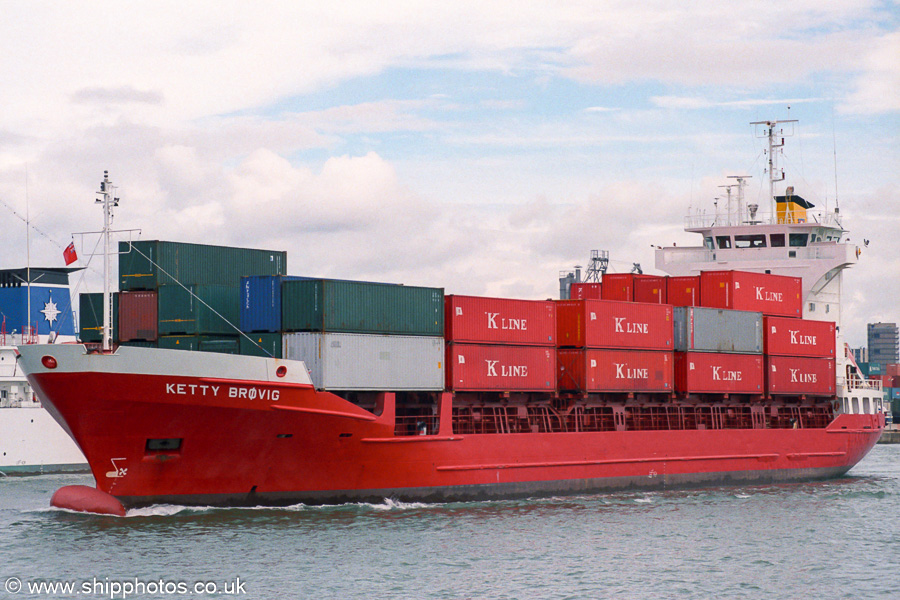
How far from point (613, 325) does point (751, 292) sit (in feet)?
26.5

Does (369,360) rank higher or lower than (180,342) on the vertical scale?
lower

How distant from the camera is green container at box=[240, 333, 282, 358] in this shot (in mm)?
27945

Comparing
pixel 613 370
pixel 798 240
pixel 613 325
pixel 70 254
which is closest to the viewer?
pixel 70 254

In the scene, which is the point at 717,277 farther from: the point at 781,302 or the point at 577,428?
the point at 577,428

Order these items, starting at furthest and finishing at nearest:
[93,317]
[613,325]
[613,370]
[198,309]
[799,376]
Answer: [799,376] < [613,325] < [613,370] < [93,317] < [198,309]

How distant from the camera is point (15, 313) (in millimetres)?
46438

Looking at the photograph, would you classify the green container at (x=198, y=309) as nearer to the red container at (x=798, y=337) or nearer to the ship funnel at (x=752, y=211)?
the red container at (x=798, y=337)

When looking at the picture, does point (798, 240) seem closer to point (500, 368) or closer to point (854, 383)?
point (854, 383)

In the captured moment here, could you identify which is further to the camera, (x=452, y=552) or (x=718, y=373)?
(x=718, y=373)

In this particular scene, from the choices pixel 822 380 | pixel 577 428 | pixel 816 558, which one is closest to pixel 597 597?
pixel 816 558

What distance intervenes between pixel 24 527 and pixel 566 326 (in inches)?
675

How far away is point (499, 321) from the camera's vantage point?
3178 centimetres

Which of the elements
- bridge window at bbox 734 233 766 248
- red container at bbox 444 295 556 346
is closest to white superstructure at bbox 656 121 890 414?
bridge window at bbox 734 233 766 248

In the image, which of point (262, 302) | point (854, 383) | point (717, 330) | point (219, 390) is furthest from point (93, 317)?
point (854, 383)
